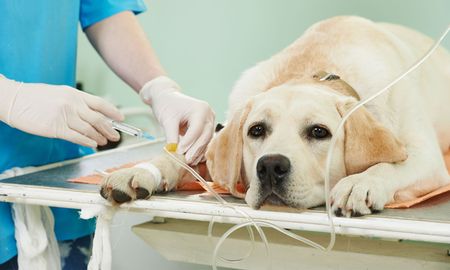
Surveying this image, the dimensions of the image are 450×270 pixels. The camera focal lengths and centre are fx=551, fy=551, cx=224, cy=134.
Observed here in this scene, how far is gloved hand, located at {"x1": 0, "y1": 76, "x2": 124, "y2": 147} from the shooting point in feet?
3.55

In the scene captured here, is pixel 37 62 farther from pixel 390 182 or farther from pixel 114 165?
pixel 390 182

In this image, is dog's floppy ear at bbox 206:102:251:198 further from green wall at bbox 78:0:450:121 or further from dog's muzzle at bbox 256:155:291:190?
green wall at bbox 78:0:450:121

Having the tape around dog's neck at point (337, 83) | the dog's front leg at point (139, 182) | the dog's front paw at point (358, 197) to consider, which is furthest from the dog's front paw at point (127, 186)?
the tape around dog's neck at point (337, 83)

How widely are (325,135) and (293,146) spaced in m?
0.08

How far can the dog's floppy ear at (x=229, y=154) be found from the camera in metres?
1.11

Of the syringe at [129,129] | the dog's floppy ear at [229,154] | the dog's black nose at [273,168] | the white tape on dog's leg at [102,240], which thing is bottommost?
the white tape on dog's leg at [102,240]

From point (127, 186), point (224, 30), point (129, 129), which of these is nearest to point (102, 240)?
point (127, 186)

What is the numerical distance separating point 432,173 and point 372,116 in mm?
162

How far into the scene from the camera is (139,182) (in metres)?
0.96

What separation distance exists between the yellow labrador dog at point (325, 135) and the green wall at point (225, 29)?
3.17 feet

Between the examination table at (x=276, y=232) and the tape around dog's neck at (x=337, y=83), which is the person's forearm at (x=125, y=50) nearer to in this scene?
the examination table at (x=276, y=232)

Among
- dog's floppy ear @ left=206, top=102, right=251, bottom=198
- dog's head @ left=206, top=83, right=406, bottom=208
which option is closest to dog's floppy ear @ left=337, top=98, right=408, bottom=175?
dog's head @ left=206, top=83, right=406, bottom=208

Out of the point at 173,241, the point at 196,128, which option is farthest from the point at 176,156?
the point at 173,241

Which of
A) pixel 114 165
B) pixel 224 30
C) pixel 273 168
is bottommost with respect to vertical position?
pixel 114 165
